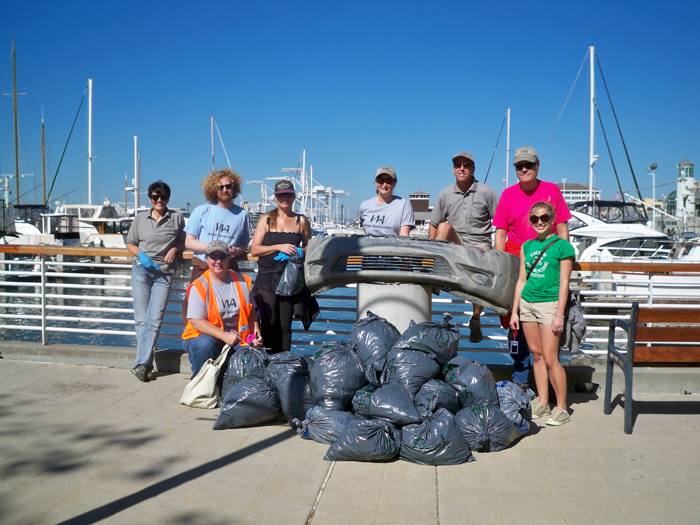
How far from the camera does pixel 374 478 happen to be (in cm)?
311

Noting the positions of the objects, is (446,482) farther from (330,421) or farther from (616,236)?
(616,236)

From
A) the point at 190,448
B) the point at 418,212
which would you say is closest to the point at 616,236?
the point at 190,448

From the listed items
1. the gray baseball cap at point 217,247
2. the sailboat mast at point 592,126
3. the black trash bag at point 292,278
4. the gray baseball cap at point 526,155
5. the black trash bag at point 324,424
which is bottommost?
the black trash bag at point 324,424

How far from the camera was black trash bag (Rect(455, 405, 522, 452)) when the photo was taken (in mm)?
3480

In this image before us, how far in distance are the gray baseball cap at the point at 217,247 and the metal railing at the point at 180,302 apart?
1.13ft

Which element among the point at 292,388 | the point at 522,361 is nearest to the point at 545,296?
the point at 522,361

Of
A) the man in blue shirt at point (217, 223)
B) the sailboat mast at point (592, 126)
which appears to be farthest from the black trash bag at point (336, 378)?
the sailboat mast at point (592, 126)

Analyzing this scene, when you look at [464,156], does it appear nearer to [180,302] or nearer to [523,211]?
[523,211]

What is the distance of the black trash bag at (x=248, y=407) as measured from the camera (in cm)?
383

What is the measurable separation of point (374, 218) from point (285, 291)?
0.97m

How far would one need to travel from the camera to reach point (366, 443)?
3.27 meters

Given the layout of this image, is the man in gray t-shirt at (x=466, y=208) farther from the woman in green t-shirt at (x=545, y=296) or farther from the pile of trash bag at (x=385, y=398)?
the pile of trash bag at (x=385, y=398)

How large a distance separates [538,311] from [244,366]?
221 centimetres

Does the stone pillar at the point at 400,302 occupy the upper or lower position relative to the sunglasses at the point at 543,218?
lower
